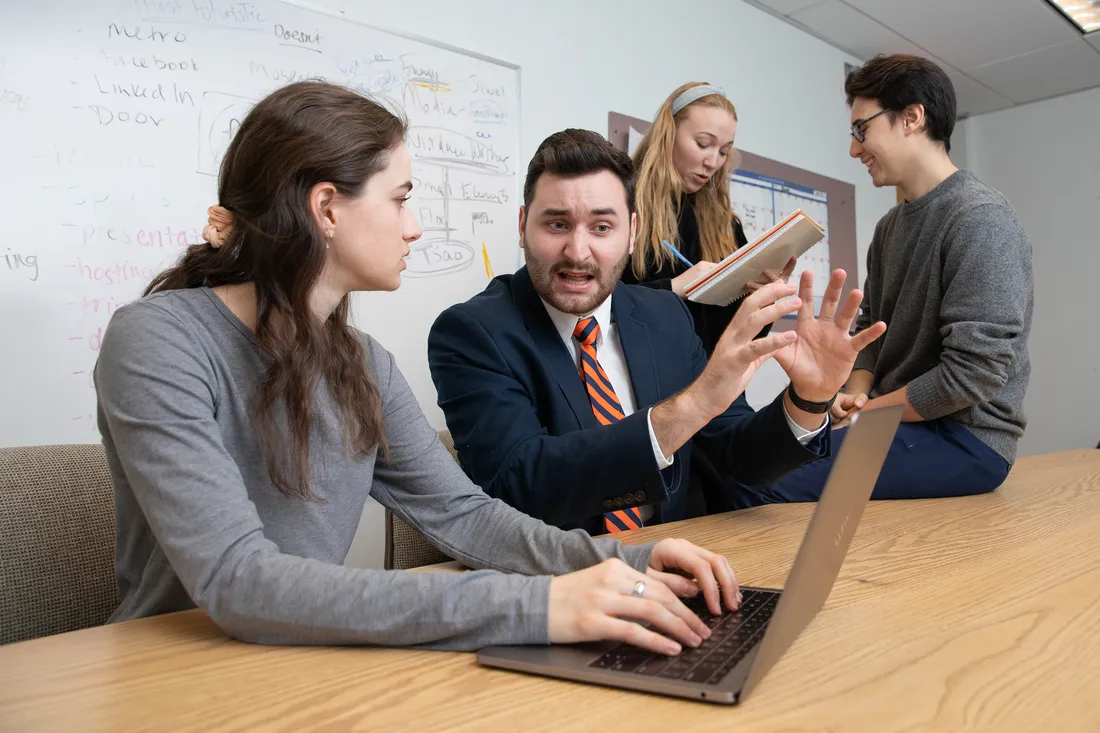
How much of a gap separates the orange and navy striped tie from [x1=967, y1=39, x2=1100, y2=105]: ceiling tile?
4.15m

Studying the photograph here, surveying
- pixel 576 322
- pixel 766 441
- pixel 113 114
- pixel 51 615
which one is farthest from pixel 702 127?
pixel 51 615

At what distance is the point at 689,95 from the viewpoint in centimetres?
261

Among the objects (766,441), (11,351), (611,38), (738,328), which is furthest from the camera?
(611,38)

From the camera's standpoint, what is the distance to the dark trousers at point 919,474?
1629 mm

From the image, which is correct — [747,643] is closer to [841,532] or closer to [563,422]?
[841,532]

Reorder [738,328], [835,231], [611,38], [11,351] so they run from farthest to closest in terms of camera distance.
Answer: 1. [835,231]
2. [611,38]
3. [11,351]
4. [738,328]

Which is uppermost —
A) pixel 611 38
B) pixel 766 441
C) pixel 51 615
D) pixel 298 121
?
pixel 611 38

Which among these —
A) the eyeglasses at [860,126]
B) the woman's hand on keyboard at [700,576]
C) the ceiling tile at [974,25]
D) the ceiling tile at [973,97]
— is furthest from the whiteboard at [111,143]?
the ceiling tile at [973,97]

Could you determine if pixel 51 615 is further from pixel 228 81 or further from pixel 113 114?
pixel 228 81

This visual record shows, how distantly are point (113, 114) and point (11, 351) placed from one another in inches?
23.8

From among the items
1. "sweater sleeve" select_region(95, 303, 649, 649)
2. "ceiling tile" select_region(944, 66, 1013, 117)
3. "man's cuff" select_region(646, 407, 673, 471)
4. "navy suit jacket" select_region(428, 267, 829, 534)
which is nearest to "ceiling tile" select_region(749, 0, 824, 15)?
"ceiling tile" select_region(944, 66, 1013, 117)

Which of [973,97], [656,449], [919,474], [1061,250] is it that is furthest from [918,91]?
[1061,250]

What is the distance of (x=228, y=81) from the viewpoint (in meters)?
2.20

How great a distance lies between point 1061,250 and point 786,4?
257 cm
